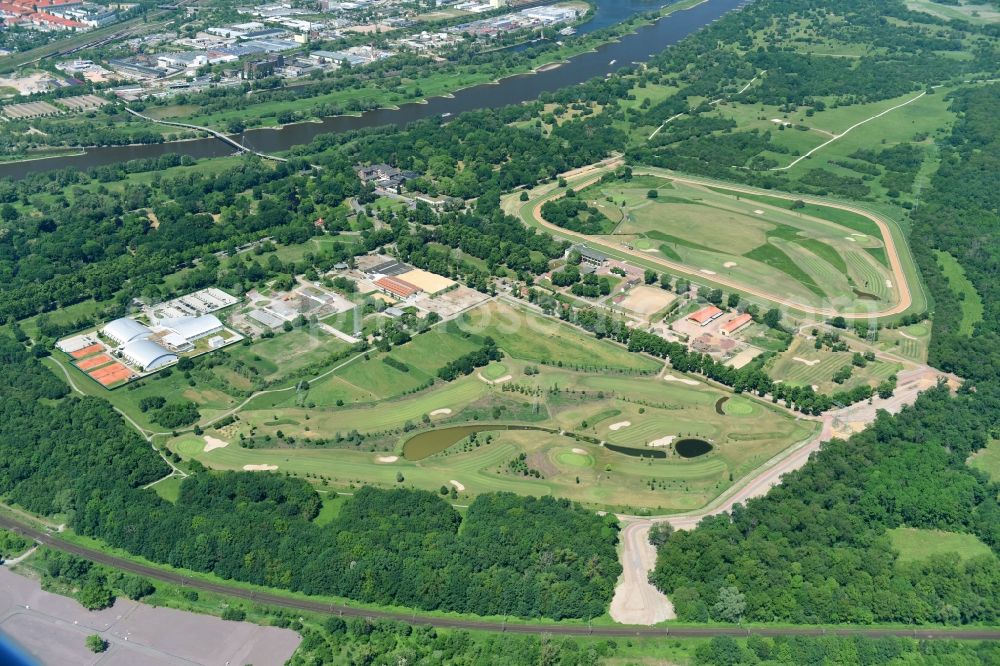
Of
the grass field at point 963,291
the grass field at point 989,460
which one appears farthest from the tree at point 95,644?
the grass field at point 963,291

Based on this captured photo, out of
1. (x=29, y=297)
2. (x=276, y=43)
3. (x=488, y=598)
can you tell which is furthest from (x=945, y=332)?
(x=276, y=43)

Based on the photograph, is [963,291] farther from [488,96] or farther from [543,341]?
[488,96]

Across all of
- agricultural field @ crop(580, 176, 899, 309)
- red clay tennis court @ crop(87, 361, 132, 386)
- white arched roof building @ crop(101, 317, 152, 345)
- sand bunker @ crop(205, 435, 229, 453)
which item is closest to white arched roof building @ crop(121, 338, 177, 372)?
red clay tennis court @ crop(87, 361, 132, 386)

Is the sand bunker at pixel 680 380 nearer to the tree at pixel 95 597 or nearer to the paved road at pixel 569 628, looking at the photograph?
the paved road at pixel 569 628

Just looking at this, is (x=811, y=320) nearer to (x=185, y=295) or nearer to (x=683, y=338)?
(x=683, y=338)

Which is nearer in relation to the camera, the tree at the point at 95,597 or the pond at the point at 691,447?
the tree at the point at 95,597

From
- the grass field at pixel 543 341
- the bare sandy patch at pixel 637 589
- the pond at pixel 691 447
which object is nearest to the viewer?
the bare sandy patch at pixel 637 589

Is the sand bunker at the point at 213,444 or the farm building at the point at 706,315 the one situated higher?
the farm building at the point at 706,315
